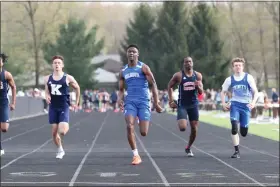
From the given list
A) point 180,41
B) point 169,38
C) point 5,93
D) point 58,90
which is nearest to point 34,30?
point 169,38

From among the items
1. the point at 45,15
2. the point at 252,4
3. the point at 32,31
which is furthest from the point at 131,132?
the point at 45,15

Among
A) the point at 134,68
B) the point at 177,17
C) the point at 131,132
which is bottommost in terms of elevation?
the point at 131,132

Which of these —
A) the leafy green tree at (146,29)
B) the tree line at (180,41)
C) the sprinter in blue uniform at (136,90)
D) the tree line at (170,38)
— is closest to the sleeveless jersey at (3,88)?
the sprinter in blue uniform at (136,90)

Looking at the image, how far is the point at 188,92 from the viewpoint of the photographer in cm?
1770

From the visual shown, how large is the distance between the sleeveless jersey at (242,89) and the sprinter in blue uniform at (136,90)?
75.7 inches

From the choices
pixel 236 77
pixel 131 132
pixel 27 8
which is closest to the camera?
pixel 131 132

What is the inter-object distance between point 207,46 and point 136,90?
398 centimetres

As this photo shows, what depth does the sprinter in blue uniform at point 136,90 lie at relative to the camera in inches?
650

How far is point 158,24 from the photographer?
23828 millimetres

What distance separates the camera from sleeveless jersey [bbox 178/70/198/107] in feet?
56.5

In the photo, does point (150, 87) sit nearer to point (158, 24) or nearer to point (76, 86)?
point (76, 86)

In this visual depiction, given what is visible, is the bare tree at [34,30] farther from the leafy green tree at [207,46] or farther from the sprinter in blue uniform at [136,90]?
the sprinter in blue uniform at [136,90]

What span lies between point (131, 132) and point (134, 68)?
1182 mm

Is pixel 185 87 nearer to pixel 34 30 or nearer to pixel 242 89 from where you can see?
pixel 242 89
